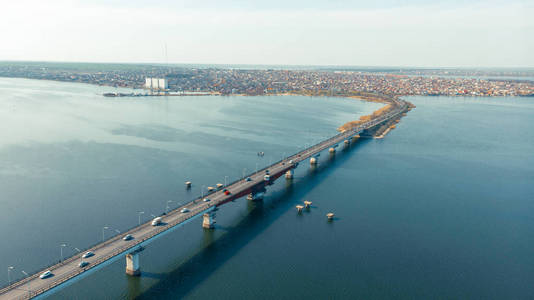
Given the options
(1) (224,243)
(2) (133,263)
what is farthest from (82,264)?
(1) (224,243)

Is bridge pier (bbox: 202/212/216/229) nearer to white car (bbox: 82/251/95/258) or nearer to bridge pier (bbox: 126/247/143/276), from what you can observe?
bridge pier (bbox: 126/247/143/276)

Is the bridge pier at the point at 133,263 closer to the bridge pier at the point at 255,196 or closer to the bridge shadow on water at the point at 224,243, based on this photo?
the bridge shadow on water at the point at 224,243

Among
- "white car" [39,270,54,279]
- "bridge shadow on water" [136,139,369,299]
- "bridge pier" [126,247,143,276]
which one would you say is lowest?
"bridge shadow on water" [136,139,369,299]

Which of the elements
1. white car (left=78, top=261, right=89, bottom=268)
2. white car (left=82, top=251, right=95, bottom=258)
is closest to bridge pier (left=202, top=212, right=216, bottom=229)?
white car (left=82, top=251, right=95, bottom=258)

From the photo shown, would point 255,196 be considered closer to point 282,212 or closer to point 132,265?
point 282,212

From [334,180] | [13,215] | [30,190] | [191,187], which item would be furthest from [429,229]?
[30,190]

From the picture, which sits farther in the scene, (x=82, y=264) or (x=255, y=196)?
(x=255, y=196)

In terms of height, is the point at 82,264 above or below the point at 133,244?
below
